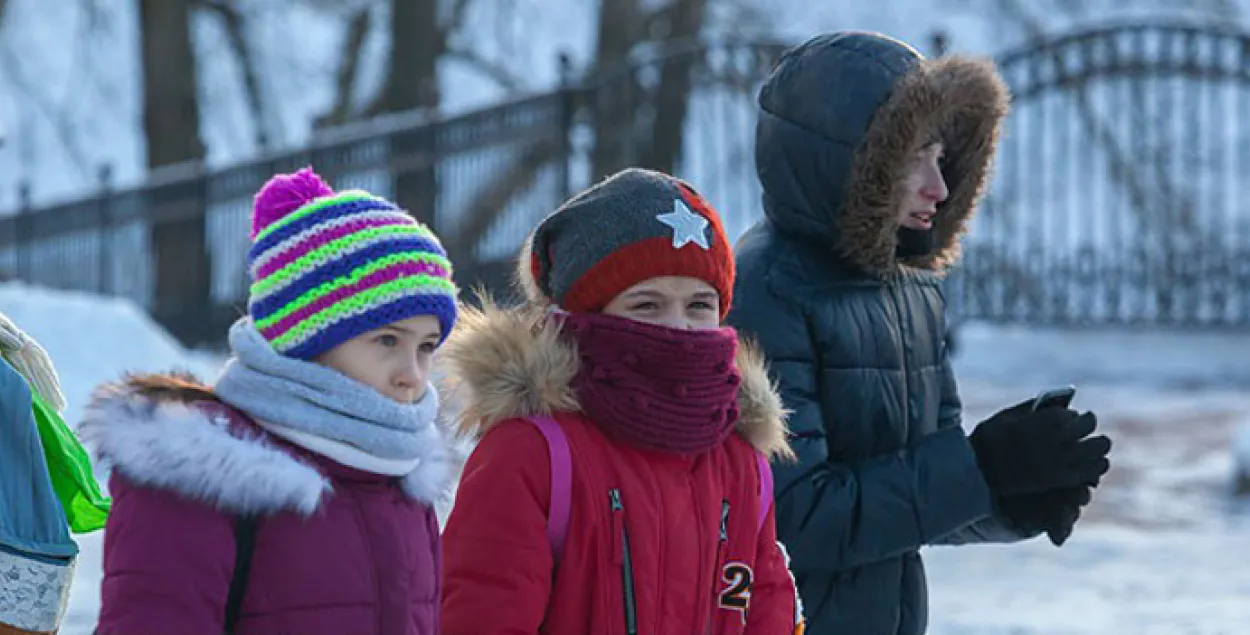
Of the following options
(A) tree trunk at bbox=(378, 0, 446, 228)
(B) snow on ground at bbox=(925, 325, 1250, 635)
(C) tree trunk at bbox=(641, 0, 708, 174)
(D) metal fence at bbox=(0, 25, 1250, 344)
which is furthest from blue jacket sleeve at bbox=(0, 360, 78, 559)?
(A) tree trunk at bbox=(378, 0, 446, 228)

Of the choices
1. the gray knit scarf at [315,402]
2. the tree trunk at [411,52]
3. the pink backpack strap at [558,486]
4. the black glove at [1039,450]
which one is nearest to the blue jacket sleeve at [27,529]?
the gray knit scarf at [315,402]

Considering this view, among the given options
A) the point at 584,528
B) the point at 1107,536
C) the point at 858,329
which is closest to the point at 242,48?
Answer: the point at 1107,536

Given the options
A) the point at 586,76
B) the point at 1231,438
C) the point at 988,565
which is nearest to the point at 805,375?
the point at 988,565

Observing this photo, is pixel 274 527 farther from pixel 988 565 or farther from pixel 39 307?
pixel 39 307

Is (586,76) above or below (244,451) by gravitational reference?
below

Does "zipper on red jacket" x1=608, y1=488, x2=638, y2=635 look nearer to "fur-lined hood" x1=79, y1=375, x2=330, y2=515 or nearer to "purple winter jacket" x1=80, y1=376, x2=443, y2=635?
"purple winter jacket" x1=80, y1=376, x2=443, y2=635

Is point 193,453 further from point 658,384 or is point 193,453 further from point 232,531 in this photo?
point 658,384

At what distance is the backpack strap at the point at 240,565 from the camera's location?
2.51m

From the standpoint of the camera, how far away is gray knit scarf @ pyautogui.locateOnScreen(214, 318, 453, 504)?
2617 millimetres

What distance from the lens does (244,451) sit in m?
2.55

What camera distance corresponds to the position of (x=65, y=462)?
3146mm

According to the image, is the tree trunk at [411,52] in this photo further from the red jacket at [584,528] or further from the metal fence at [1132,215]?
the red jacket at [584,528]

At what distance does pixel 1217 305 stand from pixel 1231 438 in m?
1.62

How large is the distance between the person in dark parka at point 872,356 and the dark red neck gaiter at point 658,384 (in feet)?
1.43
